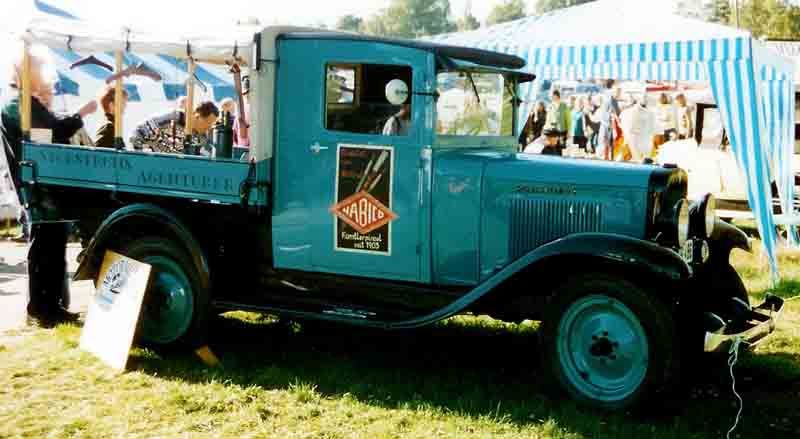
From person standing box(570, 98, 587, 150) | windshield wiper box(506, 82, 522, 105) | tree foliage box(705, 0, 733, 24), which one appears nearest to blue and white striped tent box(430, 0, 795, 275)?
windshield wiper box(506, 82, 522, 105)

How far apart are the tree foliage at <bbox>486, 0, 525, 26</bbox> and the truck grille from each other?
111 m

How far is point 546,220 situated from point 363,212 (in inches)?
40.1

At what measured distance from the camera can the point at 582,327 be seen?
4488mm

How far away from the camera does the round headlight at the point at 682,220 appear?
4.53 metres

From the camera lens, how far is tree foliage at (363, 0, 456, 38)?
119 metres

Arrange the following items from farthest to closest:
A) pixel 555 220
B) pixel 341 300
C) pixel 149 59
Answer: pixel 149 59 < pixel 341 300 < pixel 555 220

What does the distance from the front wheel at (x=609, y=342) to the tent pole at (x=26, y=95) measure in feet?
11.3

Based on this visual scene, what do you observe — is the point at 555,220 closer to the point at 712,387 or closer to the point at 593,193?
the point at 593,193

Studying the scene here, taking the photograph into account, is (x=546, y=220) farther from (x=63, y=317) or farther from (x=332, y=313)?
(x=63, y=317)

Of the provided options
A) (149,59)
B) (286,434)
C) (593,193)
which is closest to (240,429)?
(286,434)

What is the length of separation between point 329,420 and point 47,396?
5.00ft

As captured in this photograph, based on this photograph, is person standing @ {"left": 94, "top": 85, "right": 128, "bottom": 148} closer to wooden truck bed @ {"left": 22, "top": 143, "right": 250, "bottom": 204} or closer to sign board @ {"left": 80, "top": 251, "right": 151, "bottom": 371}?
wooden truck bed @ {"left": 22, "top": 143, "right": 250, "bottom": 204}

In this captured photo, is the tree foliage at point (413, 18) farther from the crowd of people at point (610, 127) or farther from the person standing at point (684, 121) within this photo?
the person standing at point (684, 121)

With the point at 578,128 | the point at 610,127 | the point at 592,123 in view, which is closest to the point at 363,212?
the point at 610,127
